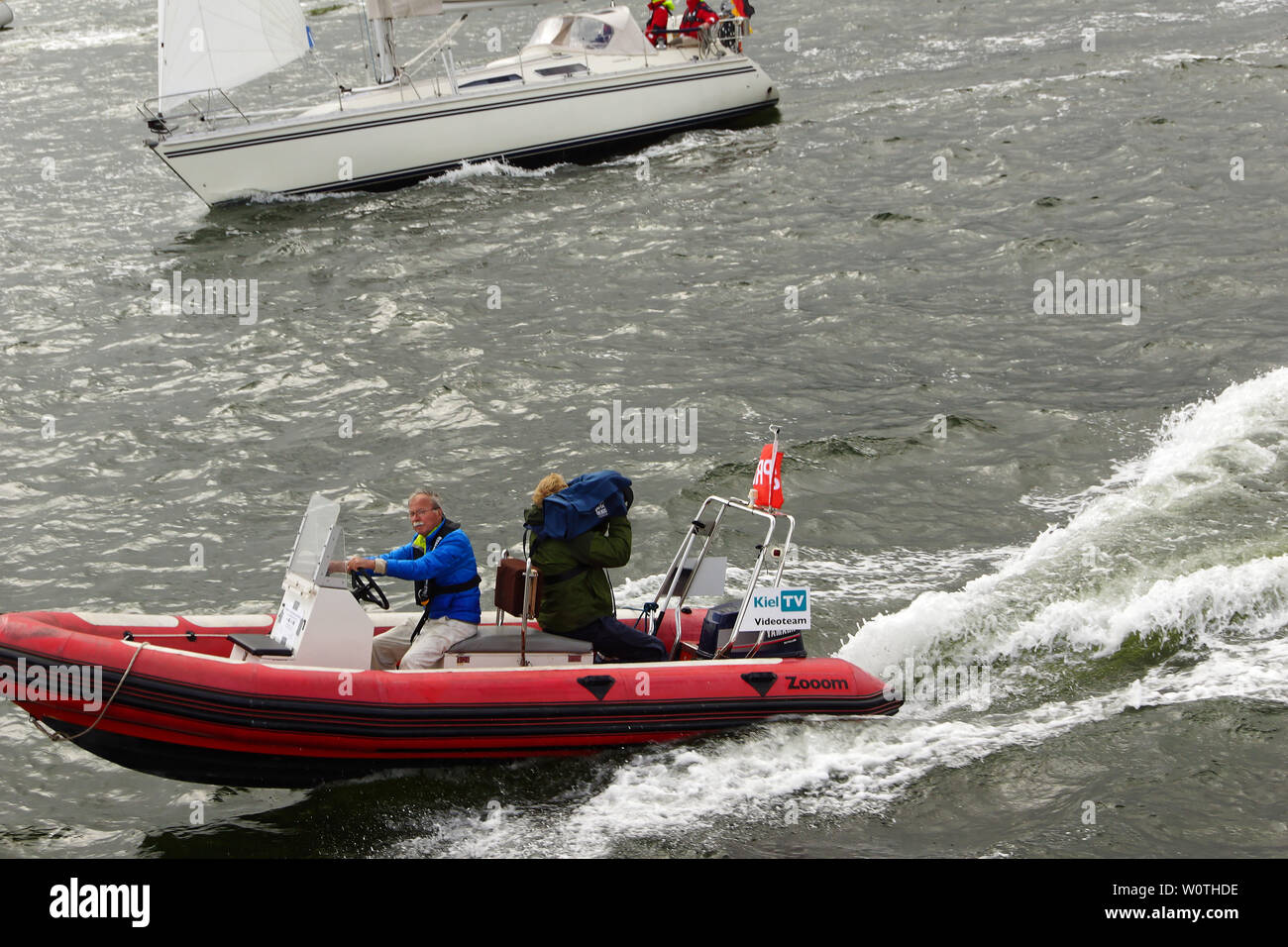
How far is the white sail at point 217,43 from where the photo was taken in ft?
64.1

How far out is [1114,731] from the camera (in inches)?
343

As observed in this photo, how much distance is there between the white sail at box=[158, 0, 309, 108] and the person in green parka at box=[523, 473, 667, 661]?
45.8 ft

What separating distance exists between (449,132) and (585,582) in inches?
568

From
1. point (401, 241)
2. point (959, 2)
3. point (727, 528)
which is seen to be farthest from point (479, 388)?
point (959, 2)

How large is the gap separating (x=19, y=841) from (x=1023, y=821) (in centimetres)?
587

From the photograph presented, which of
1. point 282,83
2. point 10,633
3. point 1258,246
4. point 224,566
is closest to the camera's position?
point 10,633

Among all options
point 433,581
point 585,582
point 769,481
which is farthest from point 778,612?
point 433,581

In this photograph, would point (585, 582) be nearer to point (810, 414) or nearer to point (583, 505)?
point (583, 505)

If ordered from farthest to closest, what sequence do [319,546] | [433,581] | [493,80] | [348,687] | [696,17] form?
[696,17] < [493,80] < [433,581] < [319,546] < [348,687]

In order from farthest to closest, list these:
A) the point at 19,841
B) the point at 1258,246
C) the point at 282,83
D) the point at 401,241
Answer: the point at 282,83
the point at 401,241
the point at 1258,246
the point at 19,841

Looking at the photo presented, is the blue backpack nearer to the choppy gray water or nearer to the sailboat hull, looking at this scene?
the choppy gray water

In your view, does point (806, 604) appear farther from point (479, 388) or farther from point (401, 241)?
point (401, 241)

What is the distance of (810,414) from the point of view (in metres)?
13.6

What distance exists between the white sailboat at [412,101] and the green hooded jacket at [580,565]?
13598 millimetres
